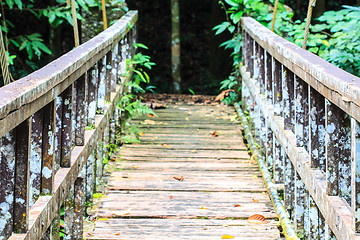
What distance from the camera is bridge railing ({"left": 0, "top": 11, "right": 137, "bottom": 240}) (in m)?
1.83

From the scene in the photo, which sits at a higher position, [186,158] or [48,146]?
[48,146]

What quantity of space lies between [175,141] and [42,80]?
3.31 m

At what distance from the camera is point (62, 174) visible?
8.48 ft

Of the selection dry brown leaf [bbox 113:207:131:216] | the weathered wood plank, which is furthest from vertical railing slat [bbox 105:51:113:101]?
the weathered wood plank

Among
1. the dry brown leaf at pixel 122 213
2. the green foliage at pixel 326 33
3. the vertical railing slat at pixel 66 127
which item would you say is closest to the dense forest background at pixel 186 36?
the green foliage at pixel 326 33

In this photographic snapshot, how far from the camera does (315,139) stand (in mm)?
2549

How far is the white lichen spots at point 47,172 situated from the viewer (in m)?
2.24

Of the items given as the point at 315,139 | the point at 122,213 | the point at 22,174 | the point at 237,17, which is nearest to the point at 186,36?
the point at 237,17

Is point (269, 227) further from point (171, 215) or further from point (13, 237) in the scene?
point (13, 237)

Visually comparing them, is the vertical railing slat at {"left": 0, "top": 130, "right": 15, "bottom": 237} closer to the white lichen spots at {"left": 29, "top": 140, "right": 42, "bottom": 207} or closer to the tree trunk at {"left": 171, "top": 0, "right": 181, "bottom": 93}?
the white lichen spots at {"left": 29, "top": 140, "right": 42, "bottom": 207}

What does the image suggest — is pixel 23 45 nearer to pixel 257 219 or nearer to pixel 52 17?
pixel 52 17

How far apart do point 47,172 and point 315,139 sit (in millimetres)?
1225

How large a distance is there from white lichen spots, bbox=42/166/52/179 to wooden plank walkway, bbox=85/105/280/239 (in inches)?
42.6

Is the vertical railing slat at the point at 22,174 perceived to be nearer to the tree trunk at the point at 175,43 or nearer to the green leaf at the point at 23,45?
the green leaf at the point at 23,45
